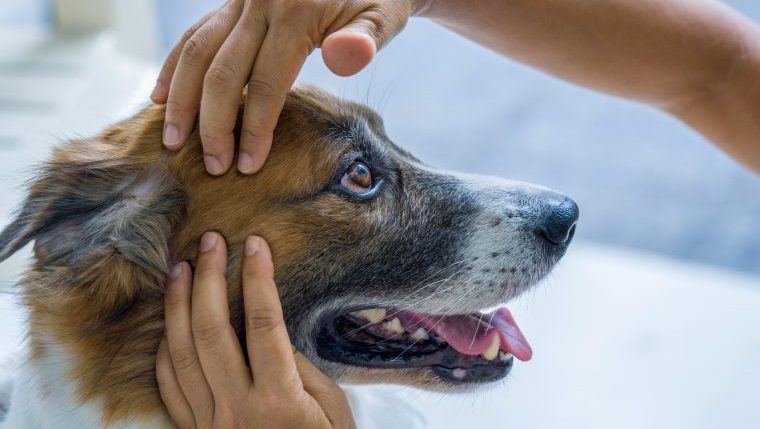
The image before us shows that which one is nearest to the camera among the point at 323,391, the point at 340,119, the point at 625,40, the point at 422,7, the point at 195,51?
the point at 195,51

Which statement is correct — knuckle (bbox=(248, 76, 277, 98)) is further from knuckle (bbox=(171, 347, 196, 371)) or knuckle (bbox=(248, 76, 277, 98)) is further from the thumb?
knuckle (bbox=(171, 347, 196, 371))

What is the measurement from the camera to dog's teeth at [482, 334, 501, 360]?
1.51m

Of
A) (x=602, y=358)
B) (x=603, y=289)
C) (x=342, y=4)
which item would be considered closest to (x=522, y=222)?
(x=342, y=4)

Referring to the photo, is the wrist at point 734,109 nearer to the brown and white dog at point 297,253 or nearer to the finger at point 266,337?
the brown and white dog at point 297,253

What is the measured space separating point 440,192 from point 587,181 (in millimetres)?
2491

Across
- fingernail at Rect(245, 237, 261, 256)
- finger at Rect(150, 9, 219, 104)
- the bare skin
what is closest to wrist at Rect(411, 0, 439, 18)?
the bare skin

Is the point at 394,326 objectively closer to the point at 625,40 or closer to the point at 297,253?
the point at 297,253

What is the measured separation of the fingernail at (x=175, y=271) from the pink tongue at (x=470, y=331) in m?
0.39

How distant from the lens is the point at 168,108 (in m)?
1.34

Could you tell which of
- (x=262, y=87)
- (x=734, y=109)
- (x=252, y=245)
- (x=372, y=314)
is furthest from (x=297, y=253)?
(x=734, y=109)

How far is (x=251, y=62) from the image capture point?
1260 millimetres

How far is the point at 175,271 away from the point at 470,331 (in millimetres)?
526

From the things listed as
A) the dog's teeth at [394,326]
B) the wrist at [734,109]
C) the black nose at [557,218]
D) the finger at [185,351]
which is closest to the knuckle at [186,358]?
the finger at [185,351]

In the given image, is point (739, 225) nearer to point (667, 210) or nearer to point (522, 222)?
point (667, 210)
